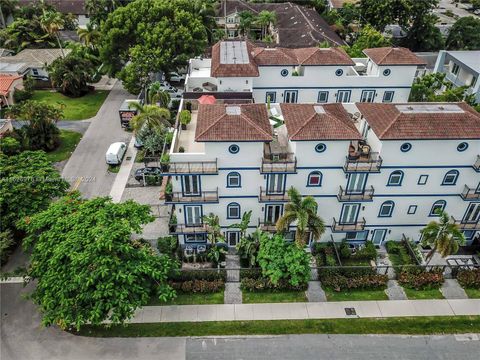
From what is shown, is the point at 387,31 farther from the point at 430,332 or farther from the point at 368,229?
the point at 430,332

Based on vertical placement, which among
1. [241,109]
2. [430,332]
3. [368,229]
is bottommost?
[430,332]

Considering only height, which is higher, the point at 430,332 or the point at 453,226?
the point at 453,226

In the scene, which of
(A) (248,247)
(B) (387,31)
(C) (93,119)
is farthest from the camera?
(B) (387,31)

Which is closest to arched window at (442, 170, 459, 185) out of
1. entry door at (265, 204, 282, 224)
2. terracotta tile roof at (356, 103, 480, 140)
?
terracotta tile roof at (356, 103, 480, 140)

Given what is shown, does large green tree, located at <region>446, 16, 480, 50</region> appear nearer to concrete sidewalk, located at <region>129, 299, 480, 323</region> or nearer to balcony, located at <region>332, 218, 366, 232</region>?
balcony, located at <region>332, 218, 366, 232</region>

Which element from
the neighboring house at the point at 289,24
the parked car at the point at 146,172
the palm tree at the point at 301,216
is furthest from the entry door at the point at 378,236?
the neighboring house at the point at 289,24

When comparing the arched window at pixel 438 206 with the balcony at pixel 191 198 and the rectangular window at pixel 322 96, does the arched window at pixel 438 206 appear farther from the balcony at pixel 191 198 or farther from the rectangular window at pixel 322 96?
the rectangular window at pixel 322 96

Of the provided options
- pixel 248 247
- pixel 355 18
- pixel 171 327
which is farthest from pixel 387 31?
pixel 171 327

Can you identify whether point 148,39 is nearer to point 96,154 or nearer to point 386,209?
point 96,154
